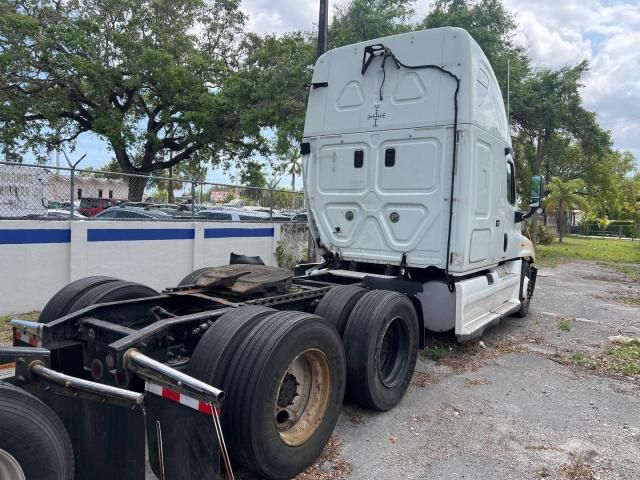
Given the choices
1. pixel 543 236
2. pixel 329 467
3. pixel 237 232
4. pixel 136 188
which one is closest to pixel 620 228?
pixel 543 236

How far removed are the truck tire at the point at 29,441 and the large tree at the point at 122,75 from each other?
15.8m

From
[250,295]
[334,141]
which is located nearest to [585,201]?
[334,141]

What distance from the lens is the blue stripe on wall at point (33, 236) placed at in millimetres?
7016

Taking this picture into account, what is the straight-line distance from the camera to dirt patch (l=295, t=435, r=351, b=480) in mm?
3279

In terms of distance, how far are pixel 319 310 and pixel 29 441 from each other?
2598 mm

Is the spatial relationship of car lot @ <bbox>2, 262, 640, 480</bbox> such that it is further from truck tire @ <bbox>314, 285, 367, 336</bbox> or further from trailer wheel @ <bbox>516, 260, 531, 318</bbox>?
trailer wheel @ <bbox>516, 260, 531, 318</bbox>

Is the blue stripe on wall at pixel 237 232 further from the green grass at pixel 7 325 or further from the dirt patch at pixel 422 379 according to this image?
the dirt patch at pixel 422 379

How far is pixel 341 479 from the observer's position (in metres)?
3.24

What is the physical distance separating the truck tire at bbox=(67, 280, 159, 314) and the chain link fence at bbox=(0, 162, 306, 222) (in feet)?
13.1

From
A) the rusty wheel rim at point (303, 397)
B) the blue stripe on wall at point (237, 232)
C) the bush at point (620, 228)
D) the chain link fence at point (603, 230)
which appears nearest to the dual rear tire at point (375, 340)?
the rusty wheel rim at point (303, 397)

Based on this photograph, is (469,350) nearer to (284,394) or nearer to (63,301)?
(284,394)

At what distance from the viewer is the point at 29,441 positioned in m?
2.03

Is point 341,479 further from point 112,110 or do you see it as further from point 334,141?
point 112,110

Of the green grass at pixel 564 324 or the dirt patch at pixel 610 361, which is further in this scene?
the green grass at pixel 564 324
